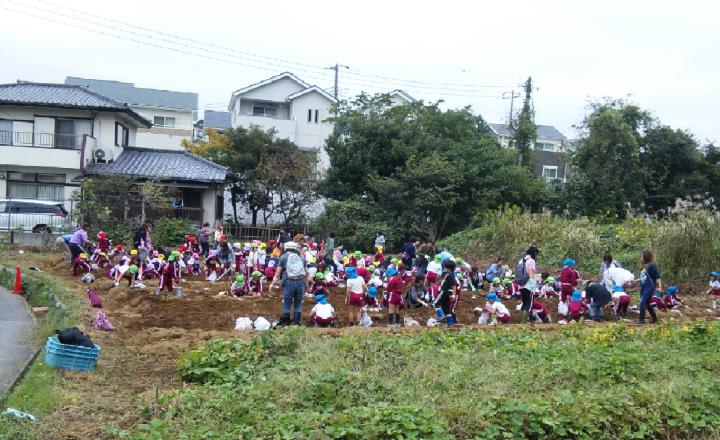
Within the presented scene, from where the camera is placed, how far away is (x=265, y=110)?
132 feet

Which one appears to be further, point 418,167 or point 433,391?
point 418,167

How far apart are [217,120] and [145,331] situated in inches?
1542

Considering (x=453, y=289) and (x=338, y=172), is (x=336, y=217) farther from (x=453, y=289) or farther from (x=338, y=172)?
(x=453, y=289)

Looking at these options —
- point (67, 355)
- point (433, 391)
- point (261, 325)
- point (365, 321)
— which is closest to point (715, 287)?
point (365, 321)

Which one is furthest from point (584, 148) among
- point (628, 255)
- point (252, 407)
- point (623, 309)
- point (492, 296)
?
point (252, 407)

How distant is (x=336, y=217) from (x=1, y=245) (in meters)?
12.4

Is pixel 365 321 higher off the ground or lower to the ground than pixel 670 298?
lower

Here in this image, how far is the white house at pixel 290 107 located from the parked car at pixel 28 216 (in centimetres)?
1548

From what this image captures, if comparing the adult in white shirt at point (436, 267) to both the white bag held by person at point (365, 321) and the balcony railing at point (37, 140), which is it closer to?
the white bag held by person at point (365, 321)

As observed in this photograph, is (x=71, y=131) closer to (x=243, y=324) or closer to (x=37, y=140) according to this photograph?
(x=37, y=140)

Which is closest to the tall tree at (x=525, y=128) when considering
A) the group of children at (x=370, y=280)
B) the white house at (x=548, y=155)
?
the white house at (x=548, y=155)

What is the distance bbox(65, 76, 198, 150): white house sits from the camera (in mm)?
43062

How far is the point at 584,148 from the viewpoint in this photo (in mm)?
29703

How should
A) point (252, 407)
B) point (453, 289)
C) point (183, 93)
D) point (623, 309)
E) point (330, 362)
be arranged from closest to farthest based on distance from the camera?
point (252, 407) < point (330, 362) < point (453, 289) < point (623, 309) < point (183, 93)
